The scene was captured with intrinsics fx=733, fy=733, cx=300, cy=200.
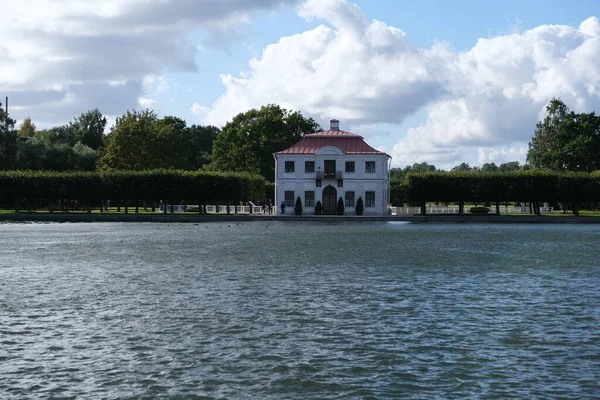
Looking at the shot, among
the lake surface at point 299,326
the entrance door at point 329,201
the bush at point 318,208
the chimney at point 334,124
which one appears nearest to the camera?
the lake surface at point 299,326

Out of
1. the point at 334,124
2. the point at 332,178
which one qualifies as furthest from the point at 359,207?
the point at 334,124

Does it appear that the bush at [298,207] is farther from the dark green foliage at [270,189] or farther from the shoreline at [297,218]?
the dark green foliage at [270,189]

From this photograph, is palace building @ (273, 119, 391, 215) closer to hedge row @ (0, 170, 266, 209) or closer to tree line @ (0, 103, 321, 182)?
hedge row @ (0, 170, 266, 209)

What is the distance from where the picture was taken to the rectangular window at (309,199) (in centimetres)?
8650

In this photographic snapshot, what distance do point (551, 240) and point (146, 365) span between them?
4195 cm

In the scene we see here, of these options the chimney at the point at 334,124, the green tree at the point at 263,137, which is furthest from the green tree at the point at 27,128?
the chimney at the point at 334,124

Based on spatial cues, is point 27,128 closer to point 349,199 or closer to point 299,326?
point 349,199

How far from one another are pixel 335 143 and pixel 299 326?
70.0 m

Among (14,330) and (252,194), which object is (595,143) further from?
(14,330)

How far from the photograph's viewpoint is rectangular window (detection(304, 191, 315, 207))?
86.5 m

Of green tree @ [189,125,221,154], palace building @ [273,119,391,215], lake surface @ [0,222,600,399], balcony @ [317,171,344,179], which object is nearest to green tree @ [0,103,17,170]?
palace building @ [273,119,391,215]

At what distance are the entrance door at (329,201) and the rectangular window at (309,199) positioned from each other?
131 centimetres

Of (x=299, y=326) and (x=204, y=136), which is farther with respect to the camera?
(x=204, y=136)

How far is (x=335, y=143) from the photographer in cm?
8769
